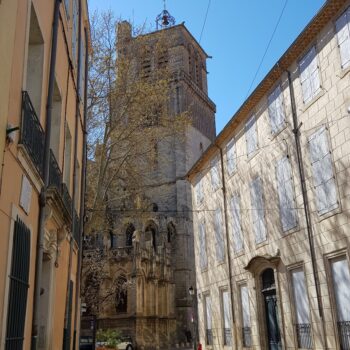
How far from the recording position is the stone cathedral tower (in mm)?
33875

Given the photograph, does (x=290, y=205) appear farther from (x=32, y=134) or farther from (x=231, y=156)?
(x=32, y=134)

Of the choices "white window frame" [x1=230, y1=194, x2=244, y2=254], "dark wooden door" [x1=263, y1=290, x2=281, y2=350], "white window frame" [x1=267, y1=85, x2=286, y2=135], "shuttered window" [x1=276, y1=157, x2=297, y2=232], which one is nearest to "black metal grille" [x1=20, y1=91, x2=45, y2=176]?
"shuttered window" [x1=276, y1=157, x2=297, y2=232]

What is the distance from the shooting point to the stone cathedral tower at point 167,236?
1334 inches

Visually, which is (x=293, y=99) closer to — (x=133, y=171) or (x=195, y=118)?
(x=133, y=171)

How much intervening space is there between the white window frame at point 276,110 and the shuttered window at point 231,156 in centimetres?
330

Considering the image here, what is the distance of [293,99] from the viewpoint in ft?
43.0

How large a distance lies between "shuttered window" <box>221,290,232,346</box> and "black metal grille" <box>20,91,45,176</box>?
1259 centimetres

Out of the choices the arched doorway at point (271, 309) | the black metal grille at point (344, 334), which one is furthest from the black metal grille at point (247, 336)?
the black metal grille at point (344, 334)

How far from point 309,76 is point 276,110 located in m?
2.07

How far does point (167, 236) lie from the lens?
44688 mm

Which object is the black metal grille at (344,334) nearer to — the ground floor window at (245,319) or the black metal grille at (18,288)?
the ground floor window at (245,319)

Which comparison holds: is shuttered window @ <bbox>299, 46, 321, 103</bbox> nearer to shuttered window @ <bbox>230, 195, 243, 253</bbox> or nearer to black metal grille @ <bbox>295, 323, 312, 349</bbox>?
shuttered window @ <bbox>230, 195, 243, 253</bbox>

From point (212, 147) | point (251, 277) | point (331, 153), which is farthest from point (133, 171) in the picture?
point (331, 153)

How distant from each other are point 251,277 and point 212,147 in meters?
6.49
